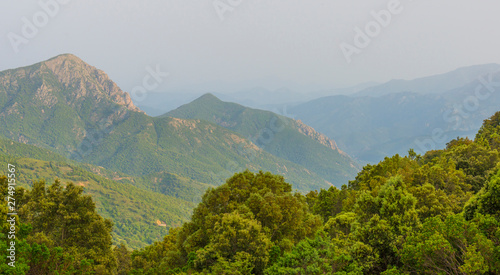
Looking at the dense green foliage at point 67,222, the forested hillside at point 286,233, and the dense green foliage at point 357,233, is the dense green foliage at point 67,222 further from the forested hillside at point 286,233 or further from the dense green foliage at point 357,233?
the dense green foliage at point 357,233

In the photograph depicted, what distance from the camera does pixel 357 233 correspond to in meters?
27.8

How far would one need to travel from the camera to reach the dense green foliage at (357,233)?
67.1 feet

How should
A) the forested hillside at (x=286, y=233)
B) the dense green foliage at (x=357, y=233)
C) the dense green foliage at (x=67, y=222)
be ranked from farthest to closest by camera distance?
the dense green foliage at (x=67, y=222) → the forested hillside at (x=286, y=233) → the dense green foliage at (x=357, y=233)

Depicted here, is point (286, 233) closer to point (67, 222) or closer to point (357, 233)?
point (357, 233)

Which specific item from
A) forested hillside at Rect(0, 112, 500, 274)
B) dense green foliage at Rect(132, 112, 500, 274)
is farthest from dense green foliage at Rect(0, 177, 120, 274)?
dense green foliage at Rect(132, 112, 500, 274)

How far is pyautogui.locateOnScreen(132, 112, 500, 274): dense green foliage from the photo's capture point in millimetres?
20438

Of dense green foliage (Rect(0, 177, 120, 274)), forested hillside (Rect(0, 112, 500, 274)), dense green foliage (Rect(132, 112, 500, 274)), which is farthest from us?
dense green foliage (Rect(0, 177, 120, 274))

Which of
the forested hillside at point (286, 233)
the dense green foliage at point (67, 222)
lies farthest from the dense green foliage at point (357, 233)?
the dense green foliage at point (67, 222)

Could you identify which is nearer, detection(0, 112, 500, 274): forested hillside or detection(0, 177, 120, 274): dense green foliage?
detection(0, 112, 500, 274): forested hillside

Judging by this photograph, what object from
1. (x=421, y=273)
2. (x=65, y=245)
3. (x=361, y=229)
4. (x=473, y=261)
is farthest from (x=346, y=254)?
(x=65, y=245)

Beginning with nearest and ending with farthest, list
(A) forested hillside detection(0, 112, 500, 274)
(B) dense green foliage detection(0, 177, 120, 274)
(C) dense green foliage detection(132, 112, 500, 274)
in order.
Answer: (C) dense green foliage detection(132, 112, 500, 274) → (A) forested hillside detection(0, 112, 500, 274) → (B) dense green foliage detection(0, 177, 120, 274)

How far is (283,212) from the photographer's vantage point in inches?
1288

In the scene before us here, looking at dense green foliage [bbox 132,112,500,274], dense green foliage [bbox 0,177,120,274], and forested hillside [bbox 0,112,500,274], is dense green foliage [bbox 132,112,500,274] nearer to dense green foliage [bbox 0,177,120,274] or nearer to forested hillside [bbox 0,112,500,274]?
forested hillside [bbox 0,112,500,274]

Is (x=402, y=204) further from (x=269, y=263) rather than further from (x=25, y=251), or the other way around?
(x=25, y=251)
